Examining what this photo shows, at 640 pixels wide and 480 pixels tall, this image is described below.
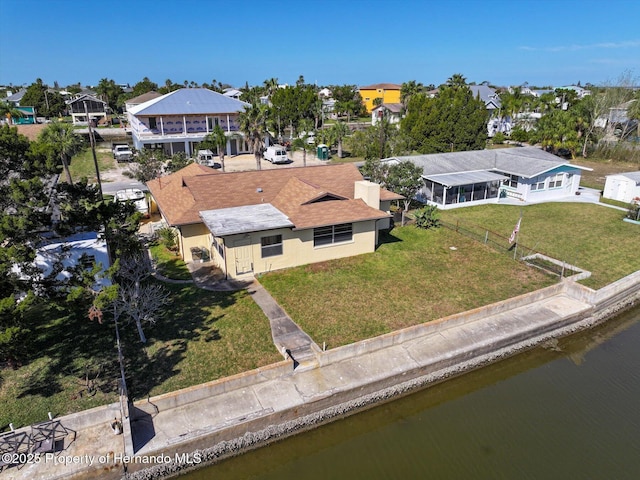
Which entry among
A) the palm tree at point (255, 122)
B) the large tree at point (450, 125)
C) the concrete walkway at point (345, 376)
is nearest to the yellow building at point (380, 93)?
the large tree at point (450, 125)

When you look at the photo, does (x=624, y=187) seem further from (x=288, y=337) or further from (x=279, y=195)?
(x=288, y=337)

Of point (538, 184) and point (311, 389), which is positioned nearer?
point (311, 389)

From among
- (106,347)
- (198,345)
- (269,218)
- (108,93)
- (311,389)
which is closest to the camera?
Result: (311,389)

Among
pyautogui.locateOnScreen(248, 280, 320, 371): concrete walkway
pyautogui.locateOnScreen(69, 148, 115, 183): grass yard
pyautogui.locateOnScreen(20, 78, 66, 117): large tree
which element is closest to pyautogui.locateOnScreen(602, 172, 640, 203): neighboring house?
pyautogui.locateOnScreen(248, 280, 320, 371): concrete walkway

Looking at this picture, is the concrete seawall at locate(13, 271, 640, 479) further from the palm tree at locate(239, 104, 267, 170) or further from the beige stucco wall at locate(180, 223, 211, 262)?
the palm tree at locate(239, 104, 267, 170)

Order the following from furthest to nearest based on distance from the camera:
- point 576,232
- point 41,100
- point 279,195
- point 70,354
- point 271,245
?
point 41,100, point 576,232, point 279,195, point 271,245, point 70,354

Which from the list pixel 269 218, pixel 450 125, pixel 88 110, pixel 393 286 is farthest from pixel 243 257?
pixel 88 110

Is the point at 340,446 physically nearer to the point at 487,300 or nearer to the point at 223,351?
the point at 223,351
